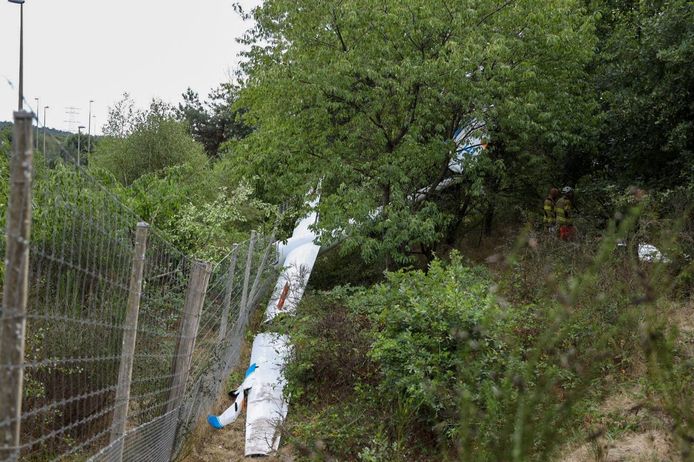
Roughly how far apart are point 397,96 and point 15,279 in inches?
393

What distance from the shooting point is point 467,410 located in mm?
1625

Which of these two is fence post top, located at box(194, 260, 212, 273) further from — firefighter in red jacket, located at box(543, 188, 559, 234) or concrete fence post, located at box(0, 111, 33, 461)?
firefighter in red jacket, located at box(543, 188, 559, 234)

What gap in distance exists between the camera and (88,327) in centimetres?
325

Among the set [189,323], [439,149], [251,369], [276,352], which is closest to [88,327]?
[189,323]

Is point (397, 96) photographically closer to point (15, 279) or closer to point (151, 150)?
point (15, 279)

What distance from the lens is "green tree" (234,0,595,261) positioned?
36.8ft

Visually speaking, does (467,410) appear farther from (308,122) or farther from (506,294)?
(308,122)

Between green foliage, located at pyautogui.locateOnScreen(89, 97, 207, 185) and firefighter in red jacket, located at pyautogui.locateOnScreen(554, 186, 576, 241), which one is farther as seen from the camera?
green foliage, located at pyautogui.locateOnScreen(89, 97, 207, 185)

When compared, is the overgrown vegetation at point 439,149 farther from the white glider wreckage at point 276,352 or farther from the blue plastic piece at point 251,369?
the blue plastic piece at point 251,369

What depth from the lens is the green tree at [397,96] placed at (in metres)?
11.2

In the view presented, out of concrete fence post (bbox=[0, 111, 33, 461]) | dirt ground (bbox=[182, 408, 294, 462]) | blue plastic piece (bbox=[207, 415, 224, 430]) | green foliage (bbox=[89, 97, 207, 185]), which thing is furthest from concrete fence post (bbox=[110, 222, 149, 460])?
green foliage (bbox=[89, 97, 207, 185])

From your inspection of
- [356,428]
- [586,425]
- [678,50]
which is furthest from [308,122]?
[586,425]

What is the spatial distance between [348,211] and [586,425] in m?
6.31

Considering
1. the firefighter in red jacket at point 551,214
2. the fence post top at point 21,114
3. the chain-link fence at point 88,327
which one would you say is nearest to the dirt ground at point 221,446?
the chain-link fence at point 88,327
